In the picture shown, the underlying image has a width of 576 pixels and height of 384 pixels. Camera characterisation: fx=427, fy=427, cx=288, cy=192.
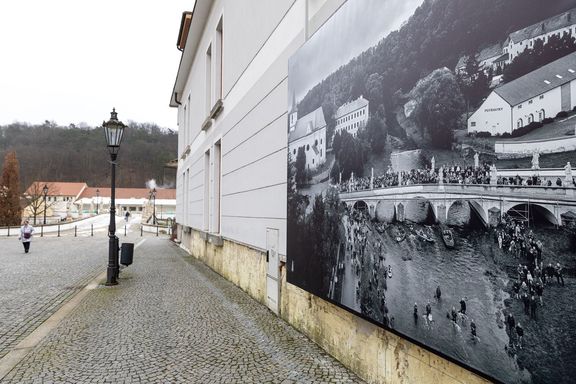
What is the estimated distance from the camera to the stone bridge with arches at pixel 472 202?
1983 millimetres

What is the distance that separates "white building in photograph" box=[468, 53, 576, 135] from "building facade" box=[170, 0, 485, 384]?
55.0 inches

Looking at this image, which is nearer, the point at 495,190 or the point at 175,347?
the point at 495,190

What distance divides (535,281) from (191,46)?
17.8 metres

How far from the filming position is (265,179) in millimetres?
7270

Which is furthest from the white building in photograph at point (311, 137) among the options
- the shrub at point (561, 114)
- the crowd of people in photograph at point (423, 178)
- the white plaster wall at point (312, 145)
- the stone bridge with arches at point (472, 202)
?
the shrub at point (561, 114)

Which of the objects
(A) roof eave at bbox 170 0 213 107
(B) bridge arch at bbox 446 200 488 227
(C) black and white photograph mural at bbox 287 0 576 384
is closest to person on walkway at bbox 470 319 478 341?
(C) black and white photograph mural at bbox 287 0 576 384

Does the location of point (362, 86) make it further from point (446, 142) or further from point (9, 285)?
point (9, 285)

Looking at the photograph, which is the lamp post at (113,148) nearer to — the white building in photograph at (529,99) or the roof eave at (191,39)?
the roof eave at (191,39)

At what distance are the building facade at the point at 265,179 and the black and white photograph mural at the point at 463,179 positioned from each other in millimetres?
381

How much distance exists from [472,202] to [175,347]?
397cm

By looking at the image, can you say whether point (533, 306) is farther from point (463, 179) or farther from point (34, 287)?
point (34, 287)

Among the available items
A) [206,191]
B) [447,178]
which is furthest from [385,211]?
[206,191]

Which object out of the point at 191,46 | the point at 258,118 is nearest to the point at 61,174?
the point at 191,46

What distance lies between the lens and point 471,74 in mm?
2402
